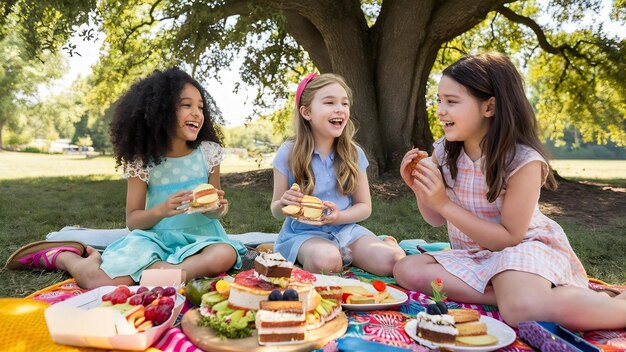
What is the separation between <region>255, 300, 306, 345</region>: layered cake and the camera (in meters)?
2.26

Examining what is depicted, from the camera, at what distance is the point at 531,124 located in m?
3.27

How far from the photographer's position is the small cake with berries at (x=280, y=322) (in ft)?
7.41

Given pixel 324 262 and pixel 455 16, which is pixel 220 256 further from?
pixel 455 16

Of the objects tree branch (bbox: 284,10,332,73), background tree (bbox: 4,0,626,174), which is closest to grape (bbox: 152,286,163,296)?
background tree (bbox: 4,0,626,174)

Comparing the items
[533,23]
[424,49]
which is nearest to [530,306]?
[424,49]

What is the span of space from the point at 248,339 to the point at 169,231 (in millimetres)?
1945

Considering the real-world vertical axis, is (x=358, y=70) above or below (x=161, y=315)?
above

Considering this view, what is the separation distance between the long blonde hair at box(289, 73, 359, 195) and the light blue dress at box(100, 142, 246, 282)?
73cm

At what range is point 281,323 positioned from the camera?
227 cm

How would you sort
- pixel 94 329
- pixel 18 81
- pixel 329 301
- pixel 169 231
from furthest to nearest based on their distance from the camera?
pixel 18 81, pixel 169 231, pixel 329 301, pixel 94 329

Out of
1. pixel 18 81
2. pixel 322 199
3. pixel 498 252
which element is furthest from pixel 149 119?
pixel 18 81

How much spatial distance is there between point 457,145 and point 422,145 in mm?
8152

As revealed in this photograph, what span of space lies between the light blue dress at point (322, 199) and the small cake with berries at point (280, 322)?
1.75 meters

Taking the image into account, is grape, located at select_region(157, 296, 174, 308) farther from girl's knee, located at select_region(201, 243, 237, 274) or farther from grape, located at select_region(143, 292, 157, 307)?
girl's knee, located at select_region(201, 243, 237, 274)
